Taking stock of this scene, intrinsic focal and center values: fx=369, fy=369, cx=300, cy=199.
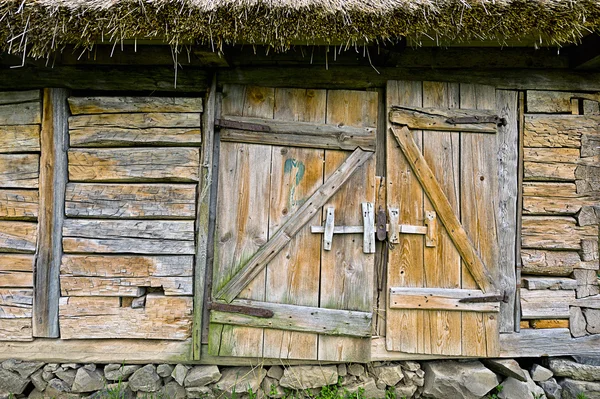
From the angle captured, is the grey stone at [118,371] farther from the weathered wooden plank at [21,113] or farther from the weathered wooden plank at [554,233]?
the weathered wooden plank at [554,233]

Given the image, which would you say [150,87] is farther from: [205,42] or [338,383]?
[338,383]

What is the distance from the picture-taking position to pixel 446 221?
265cm

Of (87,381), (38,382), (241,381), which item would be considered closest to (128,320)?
(87,381)

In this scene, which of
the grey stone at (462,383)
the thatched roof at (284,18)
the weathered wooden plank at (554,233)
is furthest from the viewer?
the weathered wooden plank at (554,233)

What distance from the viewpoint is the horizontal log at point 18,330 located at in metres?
2.63

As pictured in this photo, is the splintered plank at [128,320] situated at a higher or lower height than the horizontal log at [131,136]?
lower

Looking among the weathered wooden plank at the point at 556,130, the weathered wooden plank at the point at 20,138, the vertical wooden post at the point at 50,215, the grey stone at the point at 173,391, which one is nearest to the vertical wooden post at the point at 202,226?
the grey stone at the point at 173,391

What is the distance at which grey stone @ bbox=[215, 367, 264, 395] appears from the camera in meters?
2.62

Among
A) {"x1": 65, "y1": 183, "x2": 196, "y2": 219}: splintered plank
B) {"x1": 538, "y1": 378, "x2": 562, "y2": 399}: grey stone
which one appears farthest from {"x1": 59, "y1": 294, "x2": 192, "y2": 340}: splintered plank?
{"x1": 538, "y1": 378, "x2": 562, "y2": 399}: grey stone

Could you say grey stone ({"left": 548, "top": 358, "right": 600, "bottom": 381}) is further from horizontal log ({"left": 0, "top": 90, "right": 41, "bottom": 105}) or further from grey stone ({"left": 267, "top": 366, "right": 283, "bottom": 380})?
horizontal log ({"left": 0, "top": 90, "right": 41, "bottom": 105})

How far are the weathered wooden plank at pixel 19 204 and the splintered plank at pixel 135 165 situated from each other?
1.06 ft

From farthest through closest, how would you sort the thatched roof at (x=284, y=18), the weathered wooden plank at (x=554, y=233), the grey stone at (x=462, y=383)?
the weathered wooden plank at (x=554, y=233), the grey stone at (x=462, y=383), the thatched roof at (x=284, y=18)

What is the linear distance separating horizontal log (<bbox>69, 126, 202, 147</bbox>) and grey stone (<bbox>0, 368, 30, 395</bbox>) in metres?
1.69

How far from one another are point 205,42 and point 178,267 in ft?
4.99
